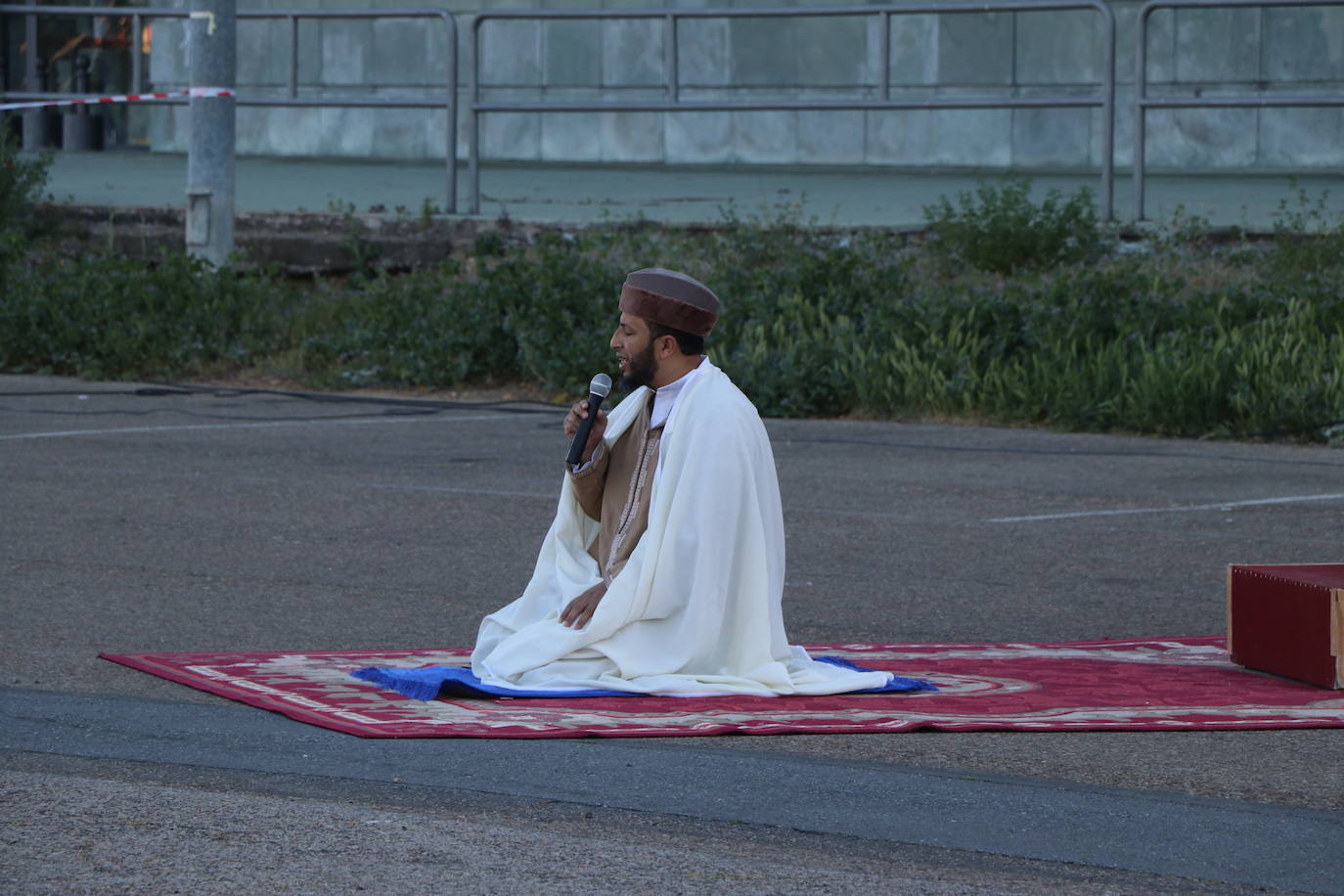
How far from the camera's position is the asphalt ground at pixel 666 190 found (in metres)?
17.8

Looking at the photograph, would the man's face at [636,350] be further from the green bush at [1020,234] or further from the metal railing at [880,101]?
the green bush at [1020,234]

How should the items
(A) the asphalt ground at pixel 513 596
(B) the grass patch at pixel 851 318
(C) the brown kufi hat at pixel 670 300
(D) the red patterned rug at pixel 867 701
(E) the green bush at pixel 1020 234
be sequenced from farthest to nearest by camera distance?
(E) the green bush at pixel 1020 234
(B) the grass patch at pixel 851 318
(C) the brown kufi hat at pixel 670 300
(D) the red patterned rug at pixel 867 701
(A) the asphalt ground at pixel 513 596

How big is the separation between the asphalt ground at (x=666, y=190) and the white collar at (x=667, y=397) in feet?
34.2

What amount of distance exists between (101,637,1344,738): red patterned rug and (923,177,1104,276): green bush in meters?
9.25

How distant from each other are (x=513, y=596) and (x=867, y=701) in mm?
2308

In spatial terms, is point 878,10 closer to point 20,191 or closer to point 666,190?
point 666,190

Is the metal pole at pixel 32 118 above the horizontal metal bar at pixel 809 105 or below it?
above

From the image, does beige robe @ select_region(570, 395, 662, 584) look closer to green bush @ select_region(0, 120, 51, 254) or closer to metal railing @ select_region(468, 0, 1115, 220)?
metal railing @ select_region(468, 0, 1115, 220)

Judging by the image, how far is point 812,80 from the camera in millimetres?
22375

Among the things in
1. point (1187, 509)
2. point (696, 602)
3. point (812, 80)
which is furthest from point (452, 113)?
point (696, 602)

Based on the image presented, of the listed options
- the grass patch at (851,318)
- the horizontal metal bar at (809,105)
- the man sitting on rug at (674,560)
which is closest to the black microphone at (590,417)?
the man sitting on rug at (674,560)

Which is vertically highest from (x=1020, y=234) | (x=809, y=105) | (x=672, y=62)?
(x=672, y=62)

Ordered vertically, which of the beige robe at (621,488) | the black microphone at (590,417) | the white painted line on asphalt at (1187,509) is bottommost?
the white painted line on asphalt at (1187,509)

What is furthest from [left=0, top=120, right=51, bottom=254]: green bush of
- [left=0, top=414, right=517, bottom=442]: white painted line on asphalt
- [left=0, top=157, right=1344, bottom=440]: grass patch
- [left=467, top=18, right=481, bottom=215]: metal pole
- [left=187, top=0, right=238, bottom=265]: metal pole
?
[left=0, top=414, right=517, bottom=442]: white painted line on asphalt
